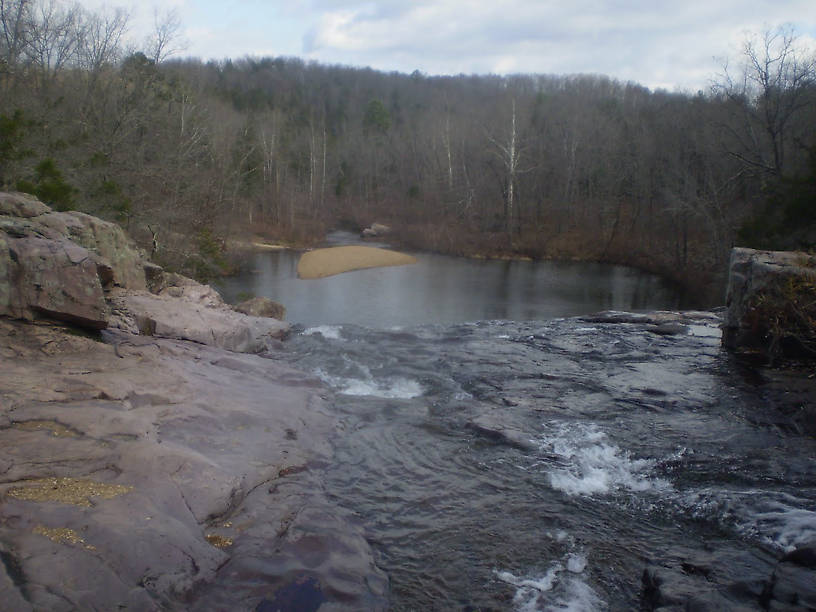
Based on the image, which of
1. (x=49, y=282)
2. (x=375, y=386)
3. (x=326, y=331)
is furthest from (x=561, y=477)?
(x=326, y=331)

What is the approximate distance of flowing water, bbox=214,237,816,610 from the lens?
5.71 m

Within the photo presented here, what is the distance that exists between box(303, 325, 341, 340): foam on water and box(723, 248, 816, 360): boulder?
30.8 ft

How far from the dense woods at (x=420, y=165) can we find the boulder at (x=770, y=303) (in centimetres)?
544

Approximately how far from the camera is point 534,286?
1081 inches

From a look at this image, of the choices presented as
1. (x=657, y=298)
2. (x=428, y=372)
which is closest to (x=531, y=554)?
(x=428, y=372)

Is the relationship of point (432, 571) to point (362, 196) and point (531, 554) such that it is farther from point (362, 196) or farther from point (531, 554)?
point (362, 196)

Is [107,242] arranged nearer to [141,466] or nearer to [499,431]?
[141,466]

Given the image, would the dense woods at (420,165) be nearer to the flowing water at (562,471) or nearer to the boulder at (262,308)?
the boulder at (262,308)

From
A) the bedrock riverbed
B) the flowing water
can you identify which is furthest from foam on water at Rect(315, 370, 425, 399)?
the bedrock riverbed

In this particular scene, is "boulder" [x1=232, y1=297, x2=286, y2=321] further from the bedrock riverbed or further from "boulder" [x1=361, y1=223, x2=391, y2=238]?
"boulder" [x1=361, y1=223, x2=391, y2=238]

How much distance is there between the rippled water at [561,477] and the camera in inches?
225

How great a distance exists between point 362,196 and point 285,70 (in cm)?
6003

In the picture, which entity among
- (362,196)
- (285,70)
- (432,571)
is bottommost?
(432,571)

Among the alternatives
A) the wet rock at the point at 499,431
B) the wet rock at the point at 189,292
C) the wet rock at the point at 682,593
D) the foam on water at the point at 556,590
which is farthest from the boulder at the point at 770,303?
the wet rock at the point at 189,292
